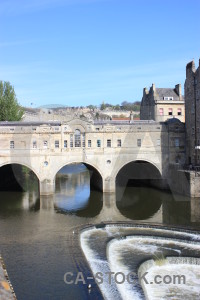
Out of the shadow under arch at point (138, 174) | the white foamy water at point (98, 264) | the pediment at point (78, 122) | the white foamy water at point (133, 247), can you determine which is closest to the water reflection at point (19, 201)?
the pediment at point (78, 122)

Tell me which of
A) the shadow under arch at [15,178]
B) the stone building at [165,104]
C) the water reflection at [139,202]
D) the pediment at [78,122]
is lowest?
the water reflection at [139,202]

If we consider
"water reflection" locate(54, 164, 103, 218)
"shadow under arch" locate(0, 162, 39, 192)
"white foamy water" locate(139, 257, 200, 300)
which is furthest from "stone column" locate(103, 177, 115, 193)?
"white foamy water" locate(139, 257, 200, 300)

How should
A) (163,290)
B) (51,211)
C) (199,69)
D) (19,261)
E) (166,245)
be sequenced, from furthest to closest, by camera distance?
(199,69) → (51,211) → (166,245) → (19,261) → (163,290)

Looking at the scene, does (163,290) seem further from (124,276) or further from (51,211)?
(51,211)

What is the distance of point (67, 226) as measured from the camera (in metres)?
36.6

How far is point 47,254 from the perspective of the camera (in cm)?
2848

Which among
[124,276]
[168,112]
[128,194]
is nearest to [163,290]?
[124,276]

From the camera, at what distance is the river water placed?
23750 millimetres

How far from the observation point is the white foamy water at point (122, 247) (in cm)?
2205

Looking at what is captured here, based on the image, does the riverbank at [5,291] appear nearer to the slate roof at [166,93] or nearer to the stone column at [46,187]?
the stone column at [46,187]

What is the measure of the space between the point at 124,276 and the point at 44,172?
94.5ft

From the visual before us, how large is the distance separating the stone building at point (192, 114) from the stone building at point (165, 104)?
13899mm

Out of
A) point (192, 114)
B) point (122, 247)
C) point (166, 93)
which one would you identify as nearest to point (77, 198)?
point (192, 114)

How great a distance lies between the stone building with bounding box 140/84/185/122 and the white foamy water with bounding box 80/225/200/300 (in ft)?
121
